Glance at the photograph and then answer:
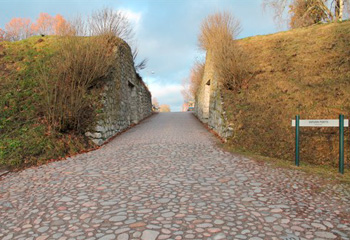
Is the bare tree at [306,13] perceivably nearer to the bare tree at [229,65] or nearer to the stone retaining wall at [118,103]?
the bare tree at [229,65]

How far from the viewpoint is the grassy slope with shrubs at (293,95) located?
23.9 ft

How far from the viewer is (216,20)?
1503 cm

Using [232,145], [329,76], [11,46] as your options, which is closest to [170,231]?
[232,145]

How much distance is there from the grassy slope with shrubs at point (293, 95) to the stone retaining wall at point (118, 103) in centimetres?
464

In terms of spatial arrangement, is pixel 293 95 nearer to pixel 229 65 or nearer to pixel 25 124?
pixel 229 65

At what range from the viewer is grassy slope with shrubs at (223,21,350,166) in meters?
7.29

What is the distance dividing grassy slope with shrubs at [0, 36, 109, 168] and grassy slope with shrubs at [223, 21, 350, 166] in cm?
524

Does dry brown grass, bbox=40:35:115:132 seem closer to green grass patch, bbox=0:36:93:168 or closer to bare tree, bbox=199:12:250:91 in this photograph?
green grass patch, bbox=0:36:93:168

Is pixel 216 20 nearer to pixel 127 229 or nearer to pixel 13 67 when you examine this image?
pixel 13 67

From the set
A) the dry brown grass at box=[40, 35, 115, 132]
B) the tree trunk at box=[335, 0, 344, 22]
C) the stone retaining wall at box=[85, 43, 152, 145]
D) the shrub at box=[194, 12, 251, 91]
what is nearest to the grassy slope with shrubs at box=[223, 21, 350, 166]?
the shrub at box=[194, 12, 251, 91]

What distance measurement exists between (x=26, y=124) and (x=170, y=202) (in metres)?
6.30

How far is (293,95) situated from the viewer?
31.1 feet

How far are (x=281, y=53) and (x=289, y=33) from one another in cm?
355

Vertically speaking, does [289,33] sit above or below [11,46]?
above
